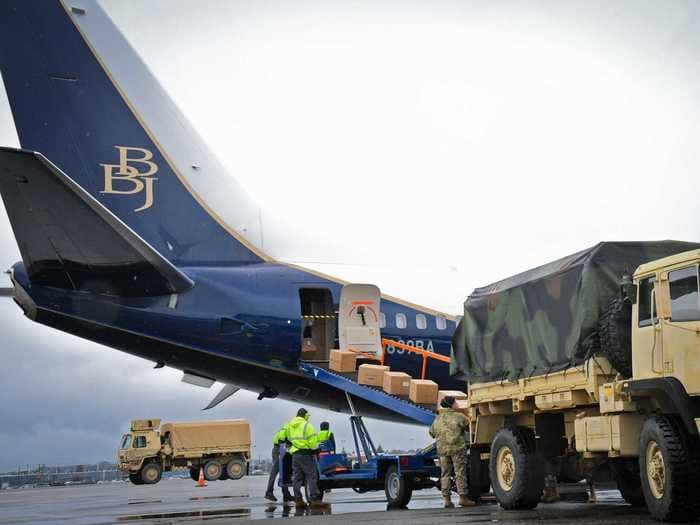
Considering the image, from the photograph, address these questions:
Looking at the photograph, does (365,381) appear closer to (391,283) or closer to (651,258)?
(391,283)

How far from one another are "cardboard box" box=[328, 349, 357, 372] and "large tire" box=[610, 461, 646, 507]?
6.46 m

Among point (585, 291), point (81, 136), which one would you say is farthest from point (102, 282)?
point (585, 291)

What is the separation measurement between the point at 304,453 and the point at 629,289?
281 inches

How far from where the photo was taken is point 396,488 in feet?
49.0

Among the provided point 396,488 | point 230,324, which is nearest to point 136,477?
point 230,324

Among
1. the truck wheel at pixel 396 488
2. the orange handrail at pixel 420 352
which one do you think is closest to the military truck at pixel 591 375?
the truck wheel at pixel 396 488

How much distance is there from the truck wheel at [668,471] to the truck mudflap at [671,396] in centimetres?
15

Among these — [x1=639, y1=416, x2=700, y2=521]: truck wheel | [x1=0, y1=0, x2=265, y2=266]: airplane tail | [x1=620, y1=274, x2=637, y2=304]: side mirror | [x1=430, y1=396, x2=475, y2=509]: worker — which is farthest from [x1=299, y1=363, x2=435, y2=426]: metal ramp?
[x1=639, y1=416, x2=700, y2=521]: truck wheel

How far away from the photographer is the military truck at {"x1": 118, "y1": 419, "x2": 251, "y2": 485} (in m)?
31.6

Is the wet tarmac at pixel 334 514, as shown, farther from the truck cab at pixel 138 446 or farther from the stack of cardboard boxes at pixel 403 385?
the truck cab at pixel 138 446

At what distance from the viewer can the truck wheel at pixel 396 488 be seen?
1471cm

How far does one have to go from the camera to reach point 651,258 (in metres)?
11.8

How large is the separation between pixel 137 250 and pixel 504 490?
7767 millimetres

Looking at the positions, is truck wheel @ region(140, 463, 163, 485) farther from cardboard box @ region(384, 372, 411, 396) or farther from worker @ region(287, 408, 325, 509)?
cardboard box @ region(384, 372, 411, 396)
